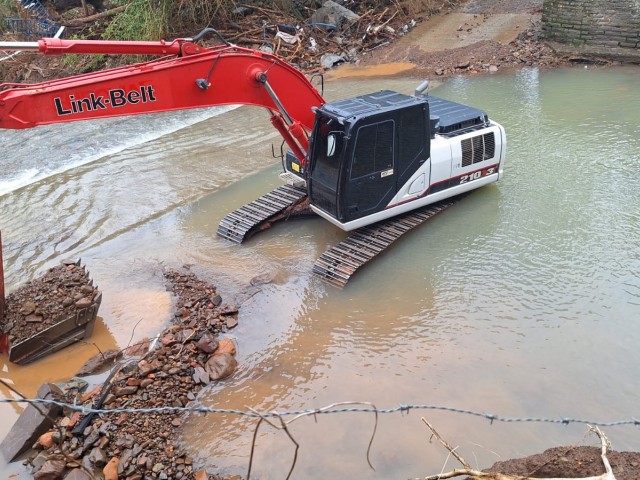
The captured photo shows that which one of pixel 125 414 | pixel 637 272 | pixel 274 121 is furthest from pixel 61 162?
pixel 637 272

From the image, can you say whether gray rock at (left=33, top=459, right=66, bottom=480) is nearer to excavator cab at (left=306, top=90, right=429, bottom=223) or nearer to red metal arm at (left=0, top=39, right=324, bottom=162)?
red metal arm at (left=0, top=39, right=324, bottom=162)

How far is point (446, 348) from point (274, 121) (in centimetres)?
354

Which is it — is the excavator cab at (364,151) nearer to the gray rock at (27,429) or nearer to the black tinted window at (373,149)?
the black tinted window at (373,149)

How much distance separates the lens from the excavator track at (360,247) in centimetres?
740

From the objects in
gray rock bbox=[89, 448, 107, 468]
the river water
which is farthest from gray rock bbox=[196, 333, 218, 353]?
gray rock bbox=[89, 448, 107, 468]

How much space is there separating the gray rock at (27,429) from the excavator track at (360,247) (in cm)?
336

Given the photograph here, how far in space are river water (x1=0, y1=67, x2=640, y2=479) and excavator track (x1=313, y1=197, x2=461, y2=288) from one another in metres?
0.19

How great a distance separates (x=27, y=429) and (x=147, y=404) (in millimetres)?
1061

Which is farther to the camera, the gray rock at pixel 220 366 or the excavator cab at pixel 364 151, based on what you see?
the excavator cab at pixel 364 151

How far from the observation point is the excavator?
6141 mm

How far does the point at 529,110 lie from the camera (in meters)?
12.1

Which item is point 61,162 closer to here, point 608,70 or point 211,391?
point 211,391

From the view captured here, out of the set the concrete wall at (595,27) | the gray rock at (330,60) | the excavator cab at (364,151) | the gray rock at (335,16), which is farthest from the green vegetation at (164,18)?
the excavator cab at (364,151)

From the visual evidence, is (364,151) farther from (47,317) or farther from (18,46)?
(47,317)
